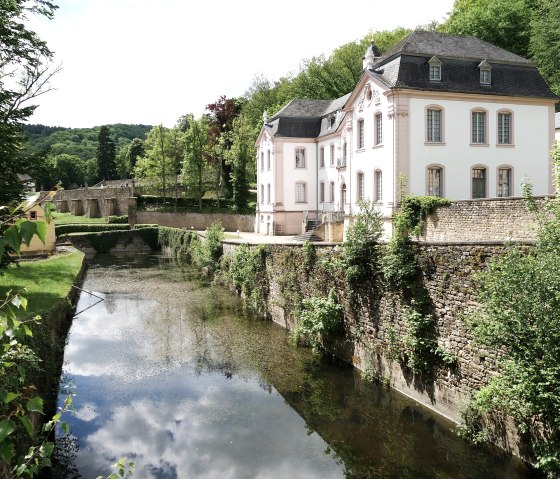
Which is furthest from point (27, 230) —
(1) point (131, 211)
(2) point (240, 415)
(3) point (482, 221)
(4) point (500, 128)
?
(1) point (131, 211)

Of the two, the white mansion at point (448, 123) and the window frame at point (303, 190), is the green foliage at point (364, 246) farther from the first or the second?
the window frame at point (303, 190)

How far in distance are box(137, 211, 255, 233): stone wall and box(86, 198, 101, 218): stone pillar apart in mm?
9131

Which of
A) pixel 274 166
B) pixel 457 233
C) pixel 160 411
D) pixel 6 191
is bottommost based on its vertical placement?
pixel 160 411

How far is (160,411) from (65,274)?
14.8 meters

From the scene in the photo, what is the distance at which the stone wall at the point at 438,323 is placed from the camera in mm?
10041

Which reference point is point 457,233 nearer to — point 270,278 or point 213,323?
point 270,278

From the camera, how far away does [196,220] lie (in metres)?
52.8

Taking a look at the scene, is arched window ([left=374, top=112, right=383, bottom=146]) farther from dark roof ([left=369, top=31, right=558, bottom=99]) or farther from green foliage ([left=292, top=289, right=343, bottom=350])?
green foliage ([left=292, top=289, right=343, bottom=350])

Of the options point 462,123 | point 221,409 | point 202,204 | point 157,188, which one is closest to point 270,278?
point 221,409

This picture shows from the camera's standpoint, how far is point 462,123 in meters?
25.5

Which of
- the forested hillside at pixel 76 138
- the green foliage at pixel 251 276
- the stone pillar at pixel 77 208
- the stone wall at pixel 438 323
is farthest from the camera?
the forested hillside at pixel 76 138

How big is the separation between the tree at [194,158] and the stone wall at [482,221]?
122 feet

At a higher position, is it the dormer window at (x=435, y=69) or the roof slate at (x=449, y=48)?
the roof slate at (x=449, y=48)

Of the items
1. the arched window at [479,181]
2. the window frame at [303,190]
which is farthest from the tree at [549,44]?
the window frame at [303,190]
